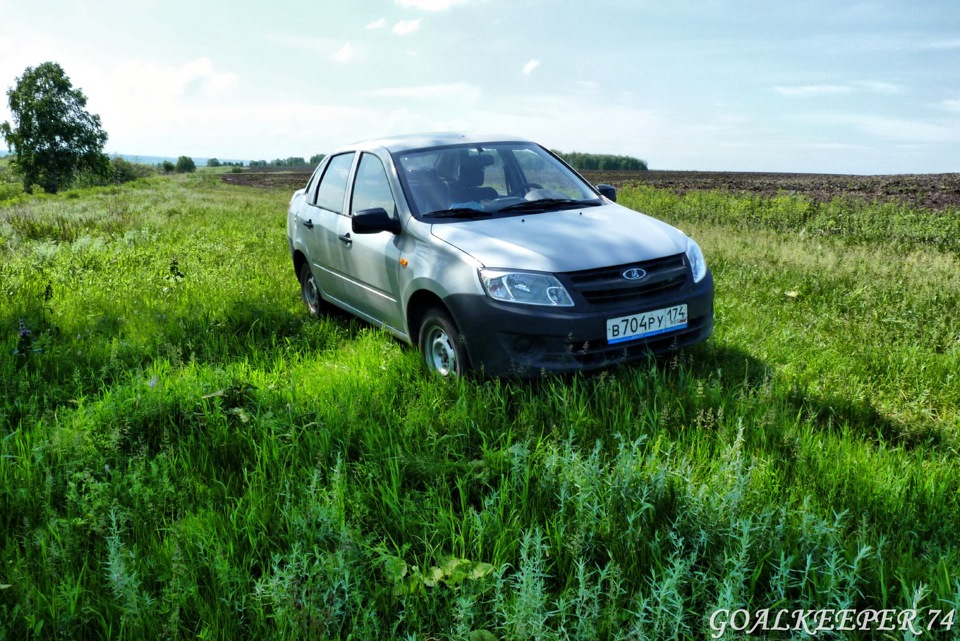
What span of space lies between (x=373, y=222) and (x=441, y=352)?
3.40 feet

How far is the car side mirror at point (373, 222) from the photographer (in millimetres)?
4641

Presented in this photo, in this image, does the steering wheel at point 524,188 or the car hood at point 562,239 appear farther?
the steering wheel at point 524,188

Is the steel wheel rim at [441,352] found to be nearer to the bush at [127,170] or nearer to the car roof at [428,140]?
the car roof at [428,140]

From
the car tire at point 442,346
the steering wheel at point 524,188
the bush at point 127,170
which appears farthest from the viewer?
the bush at point 127,170

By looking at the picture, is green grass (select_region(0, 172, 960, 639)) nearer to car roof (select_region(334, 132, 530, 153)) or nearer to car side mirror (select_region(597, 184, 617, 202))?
car side mirror (select_region(597, 184, 617, 202))

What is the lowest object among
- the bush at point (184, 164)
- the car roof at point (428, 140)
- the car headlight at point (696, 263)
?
the car headlight at point (696, 263)

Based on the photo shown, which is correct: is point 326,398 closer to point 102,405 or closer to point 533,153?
point 102,405

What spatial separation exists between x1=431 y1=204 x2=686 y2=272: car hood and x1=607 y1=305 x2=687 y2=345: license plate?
343mm

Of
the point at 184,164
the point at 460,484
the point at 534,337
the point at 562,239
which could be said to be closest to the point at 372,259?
the point at 562,239

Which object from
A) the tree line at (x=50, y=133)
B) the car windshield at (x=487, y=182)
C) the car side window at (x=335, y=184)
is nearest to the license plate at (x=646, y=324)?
the car windshield at (x=487, y=182)

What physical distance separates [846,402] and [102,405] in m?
4.59

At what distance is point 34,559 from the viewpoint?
277cm

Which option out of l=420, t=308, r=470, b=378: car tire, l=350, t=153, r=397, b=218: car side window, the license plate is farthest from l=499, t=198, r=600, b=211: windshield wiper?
the license plate

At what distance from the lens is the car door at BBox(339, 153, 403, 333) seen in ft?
16.2
